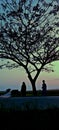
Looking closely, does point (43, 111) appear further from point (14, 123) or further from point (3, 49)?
point (3, 49)

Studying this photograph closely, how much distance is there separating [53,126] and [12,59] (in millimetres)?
26545

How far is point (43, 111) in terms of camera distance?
44.0 feet

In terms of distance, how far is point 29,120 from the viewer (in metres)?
12.8

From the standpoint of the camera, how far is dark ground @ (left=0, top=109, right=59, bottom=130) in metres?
12.6

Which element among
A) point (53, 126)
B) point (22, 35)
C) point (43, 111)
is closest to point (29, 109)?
point (43, 111)

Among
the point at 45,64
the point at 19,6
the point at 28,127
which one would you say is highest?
the point at 19,6

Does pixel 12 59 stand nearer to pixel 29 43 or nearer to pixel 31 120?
pixel 29 43

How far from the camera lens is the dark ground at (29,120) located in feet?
41.3

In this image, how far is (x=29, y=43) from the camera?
37.2 metres

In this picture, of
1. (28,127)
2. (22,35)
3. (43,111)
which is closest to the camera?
(28,127)

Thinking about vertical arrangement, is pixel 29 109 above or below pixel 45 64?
below

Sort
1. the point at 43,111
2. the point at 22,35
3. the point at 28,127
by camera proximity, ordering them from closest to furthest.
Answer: the point at 28,127
the point at 43,111
the point at 22,35

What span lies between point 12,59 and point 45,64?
9.68 ft

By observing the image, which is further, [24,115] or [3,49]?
[3,49]
